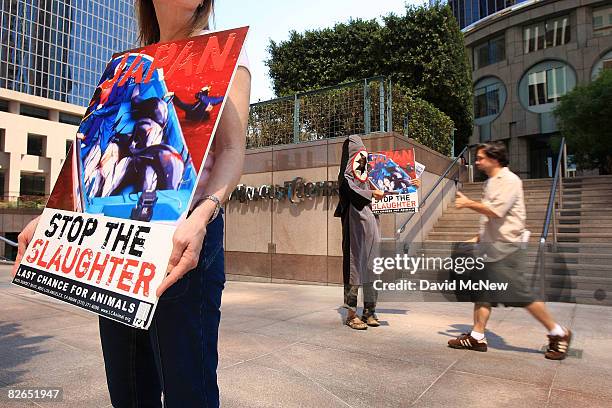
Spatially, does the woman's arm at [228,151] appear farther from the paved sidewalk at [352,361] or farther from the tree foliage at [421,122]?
the tree foliage at [421,122]

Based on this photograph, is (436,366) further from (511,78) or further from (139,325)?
(511,78)

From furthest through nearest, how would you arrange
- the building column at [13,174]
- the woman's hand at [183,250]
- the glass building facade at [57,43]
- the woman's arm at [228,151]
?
the glass building facade at [57,43], the building column at [13,174], the woman's arm at [228,151], the woman's hand at [183,250]

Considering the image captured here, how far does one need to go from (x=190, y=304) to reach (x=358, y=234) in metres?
3.70

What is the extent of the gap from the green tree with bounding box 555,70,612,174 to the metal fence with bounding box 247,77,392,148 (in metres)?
16.6

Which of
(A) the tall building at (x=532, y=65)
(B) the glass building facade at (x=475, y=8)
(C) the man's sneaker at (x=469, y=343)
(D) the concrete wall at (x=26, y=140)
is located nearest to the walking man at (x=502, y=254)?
(C) the man's sneaker at (x=469, y=343)

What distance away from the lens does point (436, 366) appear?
3.44 metres

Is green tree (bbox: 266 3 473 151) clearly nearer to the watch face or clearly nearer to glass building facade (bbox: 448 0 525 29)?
the watch face

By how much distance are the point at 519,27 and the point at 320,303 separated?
117 feet

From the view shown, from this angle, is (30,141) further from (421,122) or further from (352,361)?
(352,361)

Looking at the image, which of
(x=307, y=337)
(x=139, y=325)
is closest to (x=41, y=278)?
(x=139, y=325)

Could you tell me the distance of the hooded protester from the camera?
4750mm

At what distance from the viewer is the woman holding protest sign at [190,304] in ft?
3.92

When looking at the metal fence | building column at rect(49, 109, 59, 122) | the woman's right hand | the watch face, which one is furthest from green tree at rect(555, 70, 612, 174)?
building column at rect(49, 109, 59, 122)

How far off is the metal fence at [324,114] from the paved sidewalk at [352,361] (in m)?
5.16
